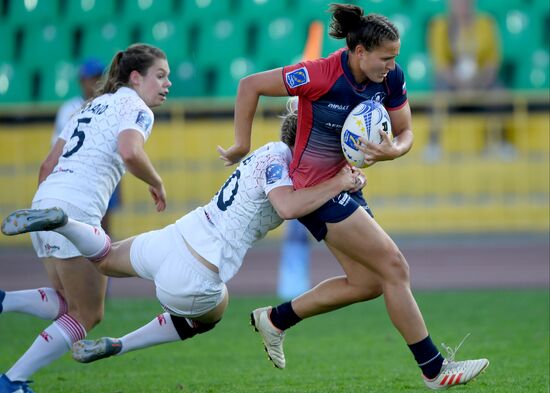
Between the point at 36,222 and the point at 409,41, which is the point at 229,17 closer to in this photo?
the point at 409,41

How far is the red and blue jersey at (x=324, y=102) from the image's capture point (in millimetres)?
5656

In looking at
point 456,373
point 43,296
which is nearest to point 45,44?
point 43,296

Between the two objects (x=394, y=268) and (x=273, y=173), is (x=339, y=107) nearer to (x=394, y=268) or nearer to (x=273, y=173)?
(x=273, y=173)

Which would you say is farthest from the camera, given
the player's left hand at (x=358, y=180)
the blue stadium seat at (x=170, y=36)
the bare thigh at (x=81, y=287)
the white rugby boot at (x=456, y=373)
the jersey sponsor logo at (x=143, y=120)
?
the blue stadium seat at (x=170, y=36)

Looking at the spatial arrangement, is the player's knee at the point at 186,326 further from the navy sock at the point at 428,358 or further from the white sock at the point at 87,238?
the navy sock at the point at 428,358

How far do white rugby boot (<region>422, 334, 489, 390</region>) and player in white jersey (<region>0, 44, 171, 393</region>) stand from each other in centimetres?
192

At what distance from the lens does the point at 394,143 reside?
5688 millimetres

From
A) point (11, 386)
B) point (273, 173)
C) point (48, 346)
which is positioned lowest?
point (11, 386)

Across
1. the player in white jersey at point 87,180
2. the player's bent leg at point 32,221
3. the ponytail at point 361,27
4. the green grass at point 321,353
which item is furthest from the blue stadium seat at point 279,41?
the player's bent leg at point 32,221

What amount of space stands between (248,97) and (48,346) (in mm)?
1842

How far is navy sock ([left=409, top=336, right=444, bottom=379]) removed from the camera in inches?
225

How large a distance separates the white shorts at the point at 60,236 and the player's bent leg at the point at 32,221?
0.41 meters

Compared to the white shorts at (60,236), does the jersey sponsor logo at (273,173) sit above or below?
above

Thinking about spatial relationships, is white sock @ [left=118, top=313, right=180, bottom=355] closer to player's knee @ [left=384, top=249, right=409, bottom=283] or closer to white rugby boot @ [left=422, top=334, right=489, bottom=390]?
player's knee @ [left=384, top=249, right=409, bottom=283]
